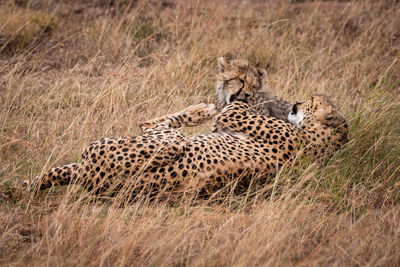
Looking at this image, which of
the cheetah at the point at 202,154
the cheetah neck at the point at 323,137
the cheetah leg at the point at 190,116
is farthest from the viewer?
the cheetah leg at the point at 190,116

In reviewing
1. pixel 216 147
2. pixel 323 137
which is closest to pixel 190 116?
pixel 216 147

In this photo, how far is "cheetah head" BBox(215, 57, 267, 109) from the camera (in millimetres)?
3969

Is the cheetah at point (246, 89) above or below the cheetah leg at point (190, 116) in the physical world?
above

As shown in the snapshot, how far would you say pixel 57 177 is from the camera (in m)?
3.04

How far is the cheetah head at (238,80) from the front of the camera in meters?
3.97

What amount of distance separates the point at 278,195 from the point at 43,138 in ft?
6.37

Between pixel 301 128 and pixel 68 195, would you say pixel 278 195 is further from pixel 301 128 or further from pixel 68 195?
pixel 68 195

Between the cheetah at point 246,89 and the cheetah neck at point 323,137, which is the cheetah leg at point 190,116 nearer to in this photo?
the cheetah at point 246,89

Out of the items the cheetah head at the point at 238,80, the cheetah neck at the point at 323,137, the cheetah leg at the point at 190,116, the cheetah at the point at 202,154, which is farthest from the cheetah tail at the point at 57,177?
the cheetah neck at the point at 323,137

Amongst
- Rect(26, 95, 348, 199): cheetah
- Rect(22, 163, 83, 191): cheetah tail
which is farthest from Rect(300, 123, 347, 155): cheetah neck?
Rect(22, 163, 83, 191): cheetah tail

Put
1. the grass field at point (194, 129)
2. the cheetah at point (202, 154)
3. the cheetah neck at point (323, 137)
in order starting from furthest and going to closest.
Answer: the cheetah neck at point (323, 137) < the cheetah at point (202, 154) < the grass field at point (194, 129)

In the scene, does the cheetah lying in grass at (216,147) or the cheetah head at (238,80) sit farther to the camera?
the cheetah head at (238,80)

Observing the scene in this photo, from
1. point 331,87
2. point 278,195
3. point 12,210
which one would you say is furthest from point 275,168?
point 331,87

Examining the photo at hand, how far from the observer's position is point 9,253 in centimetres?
255
